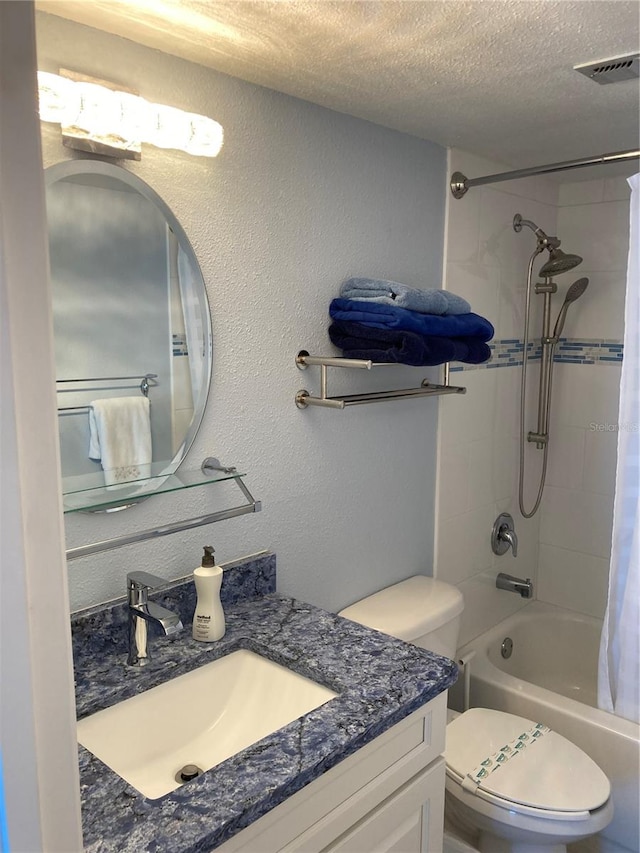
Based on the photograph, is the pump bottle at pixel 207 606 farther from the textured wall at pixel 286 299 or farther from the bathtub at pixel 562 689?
the bathtub at pixel 562 689

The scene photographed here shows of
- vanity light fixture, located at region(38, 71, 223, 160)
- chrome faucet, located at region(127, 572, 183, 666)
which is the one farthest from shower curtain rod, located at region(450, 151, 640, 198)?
chrome faucet, located at region(127, 572, 183, 666)

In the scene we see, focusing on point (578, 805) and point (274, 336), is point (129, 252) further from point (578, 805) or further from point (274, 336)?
point (578, 805)

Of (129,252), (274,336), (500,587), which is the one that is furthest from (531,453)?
(129,252)

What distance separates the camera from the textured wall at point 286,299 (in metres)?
1.41

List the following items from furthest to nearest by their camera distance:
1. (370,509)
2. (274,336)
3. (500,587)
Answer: (500,587), (370,509), (274,336)

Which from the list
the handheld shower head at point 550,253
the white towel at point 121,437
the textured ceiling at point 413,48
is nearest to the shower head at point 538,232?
the handheld shower head at point 550,253

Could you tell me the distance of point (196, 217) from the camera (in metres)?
1.47

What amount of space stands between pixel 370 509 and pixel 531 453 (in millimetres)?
1072

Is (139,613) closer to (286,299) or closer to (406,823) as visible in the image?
(406,823)

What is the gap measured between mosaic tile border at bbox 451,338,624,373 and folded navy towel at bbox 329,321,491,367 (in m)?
0.70

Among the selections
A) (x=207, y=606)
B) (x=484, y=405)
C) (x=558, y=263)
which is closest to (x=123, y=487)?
(x=207, y=606)

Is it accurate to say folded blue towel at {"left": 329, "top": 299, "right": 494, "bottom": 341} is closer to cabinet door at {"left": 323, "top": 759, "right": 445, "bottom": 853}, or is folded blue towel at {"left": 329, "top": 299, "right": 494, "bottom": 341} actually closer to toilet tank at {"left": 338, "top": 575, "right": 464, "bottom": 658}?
toilet tank at {"left": 338, "top": 575, "right": 464, "bottom": 658}

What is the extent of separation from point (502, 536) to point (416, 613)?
2.70 ft

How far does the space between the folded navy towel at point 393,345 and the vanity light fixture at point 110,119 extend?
0.56 metres
